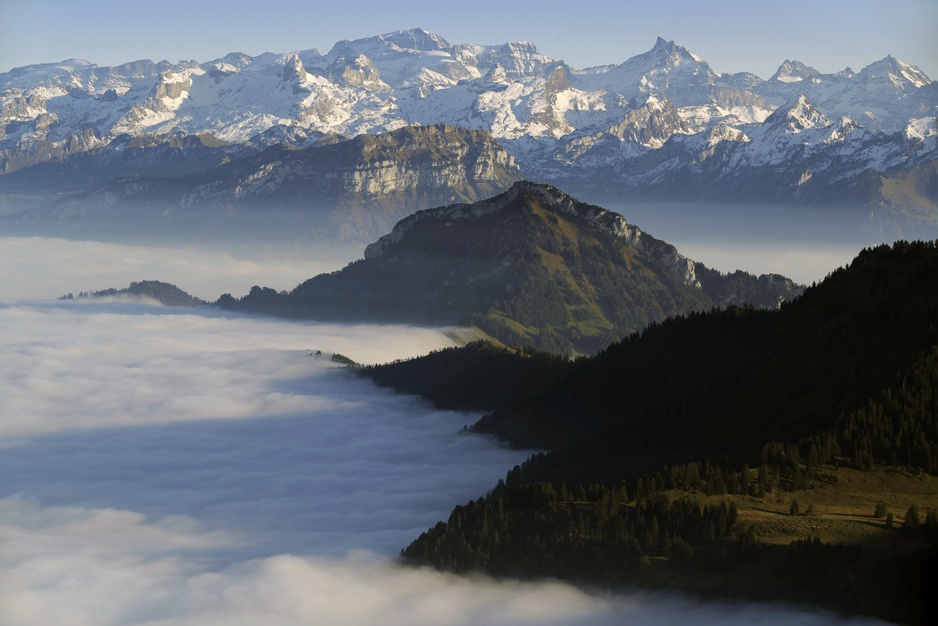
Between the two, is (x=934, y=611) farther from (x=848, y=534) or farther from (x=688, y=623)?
(x=688, y=623)

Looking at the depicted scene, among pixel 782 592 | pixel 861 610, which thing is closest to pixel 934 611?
pixel 861 610

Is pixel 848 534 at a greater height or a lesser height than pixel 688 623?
greater

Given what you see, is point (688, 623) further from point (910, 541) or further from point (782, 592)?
point (910, 541)

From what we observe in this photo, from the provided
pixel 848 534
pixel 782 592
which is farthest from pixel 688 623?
pixel 848 534

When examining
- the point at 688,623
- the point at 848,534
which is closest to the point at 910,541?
the point at 848,534

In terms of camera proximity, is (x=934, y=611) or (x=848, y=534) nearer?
(x=934, y=611)

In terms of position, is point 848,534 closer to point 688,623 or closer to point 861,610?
point 861,610

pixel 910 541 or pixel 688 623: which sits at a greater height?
pixel 910 541

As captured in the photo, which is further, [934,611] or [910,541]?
[910,541]
